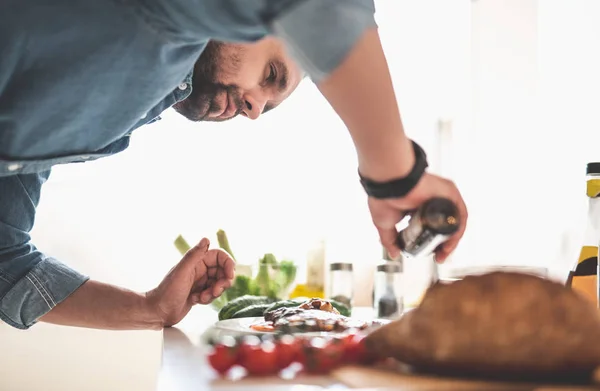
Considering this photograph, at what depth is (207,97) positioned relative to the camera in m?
1.32

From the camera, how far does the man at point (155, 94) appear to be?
24.2 inches

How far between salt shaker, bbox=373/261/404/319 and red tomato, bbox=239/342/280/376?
3.26ft

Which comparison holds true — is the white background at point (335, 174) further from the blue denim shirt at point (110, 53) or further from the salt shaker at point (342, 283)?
the blue denim shirt at point (110, 53)

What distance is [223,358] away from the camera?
0.63 metres

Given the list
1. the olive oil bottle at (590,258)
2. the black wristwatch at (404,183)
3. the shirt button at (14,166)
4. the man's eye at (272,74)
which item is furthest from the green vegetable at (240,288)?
the black wristwatch at (404,183)

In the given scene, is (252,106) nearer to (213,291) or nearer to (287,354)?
(213,291)

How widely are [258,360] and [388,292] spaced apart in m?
1.06

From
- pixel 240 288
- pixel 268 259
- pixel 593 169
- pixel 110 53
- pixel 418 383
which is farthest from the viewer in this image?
pixel 268 259

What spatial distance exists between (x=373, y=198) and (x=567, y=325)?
23 centimetres

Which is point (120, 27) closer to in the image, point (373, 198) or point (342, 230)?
point (373, 198)

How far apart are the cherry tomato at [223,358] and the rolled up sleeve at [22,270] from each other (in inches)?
31.8

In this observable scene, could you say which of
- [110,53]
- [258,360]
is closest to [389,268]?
[110,53]

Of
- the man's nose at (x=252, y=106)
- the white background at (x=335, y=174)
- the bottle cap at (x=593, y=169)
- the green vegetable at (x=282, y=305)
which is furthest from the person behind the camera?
the white background at (x=335, y=174)

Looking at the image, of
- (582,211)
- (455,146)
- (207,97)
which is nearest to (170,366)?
(207,97)
